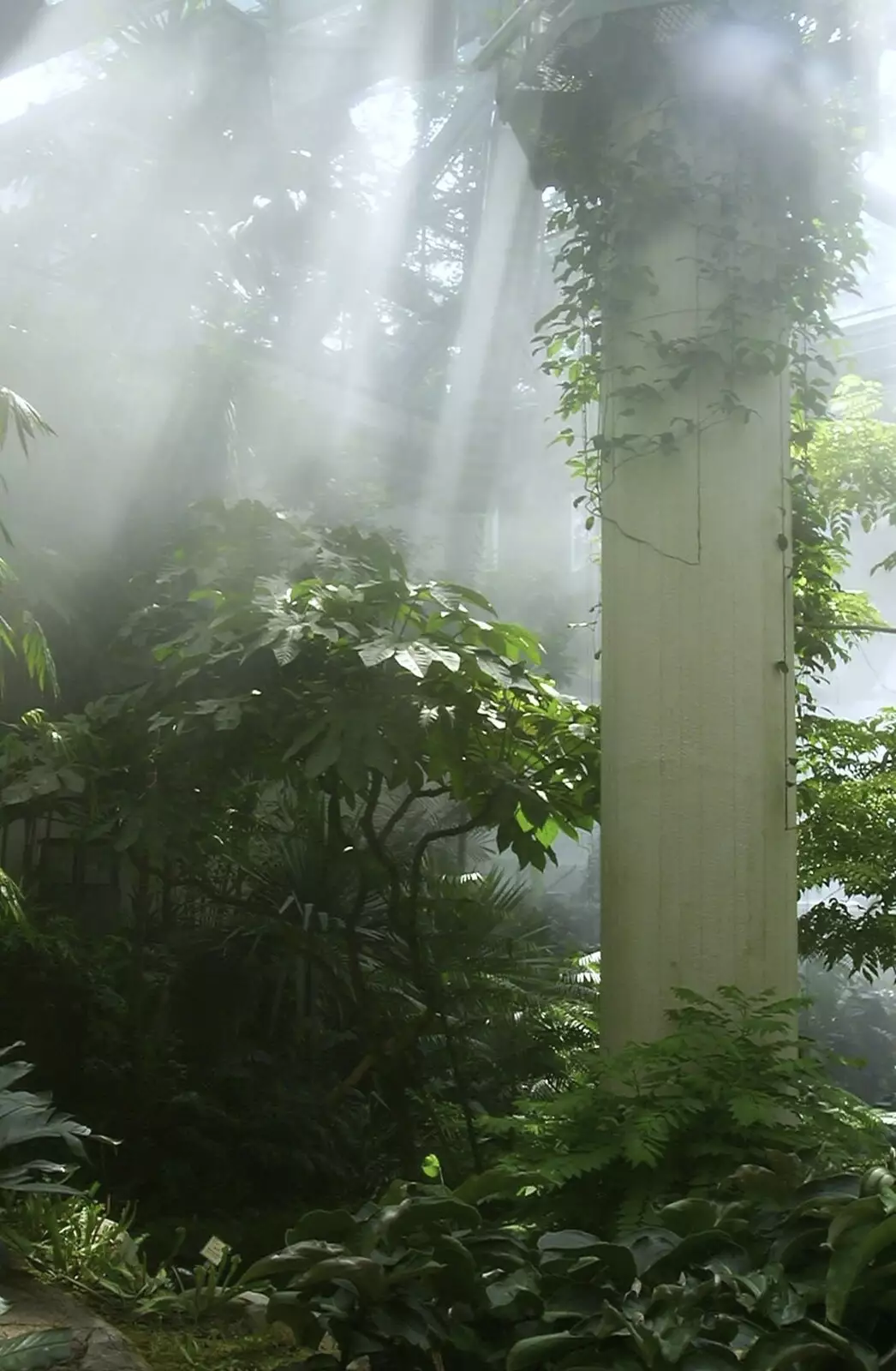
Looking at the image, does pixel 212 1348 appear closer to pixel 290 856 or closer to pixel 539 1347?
pixel 539 1347

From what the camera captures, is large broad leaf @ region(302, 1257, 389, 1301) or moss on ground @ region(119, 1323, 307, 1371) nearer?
large broad leaf @ region(302, 1257, 389, 1301)

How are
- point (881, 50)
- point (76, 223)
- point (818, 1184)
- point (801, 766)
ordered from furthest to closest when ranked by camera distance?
point (76, 223)
point (801, 766)
point (881, 50)
point (818, 1184)

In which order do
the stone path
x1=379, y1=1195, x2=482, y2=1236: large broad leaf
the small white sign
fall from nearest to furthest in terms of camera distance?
x1=379, y1=1195, x2=482, y2=1236: large broad leaf < the stone path < the small white sign

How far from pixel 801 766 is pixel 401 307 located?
5741 millimetres

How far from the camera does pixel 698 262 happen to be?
10.7 feet

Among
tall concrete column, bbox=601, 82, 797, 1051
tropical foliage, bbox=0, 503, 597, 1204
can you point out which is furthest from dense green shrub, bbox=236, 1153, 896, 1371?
tropical foliage, bbox=0, 503, 597, 1204

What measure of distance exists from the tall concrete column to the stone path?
1.30 metres

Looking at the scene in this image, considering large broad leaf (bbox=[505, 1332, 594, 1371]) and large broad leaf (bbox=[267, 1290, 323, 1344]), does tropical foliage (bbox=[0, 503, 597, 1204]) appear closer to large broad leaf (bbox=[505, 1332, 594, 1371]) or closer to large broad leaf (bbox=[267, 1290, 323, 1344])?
large broad leaf (bbox=[267, 1290, 323, 1344])

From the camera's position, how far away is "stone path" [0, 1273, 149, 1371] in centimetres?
225

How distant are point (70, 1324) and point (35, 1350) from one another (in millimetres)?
505

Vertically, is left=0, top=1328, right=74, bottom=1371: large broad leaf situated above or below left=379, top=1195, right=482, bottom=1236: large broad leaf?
below

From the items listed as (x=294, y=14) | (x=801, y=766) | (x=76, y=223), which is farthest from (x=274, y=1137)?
(x=294, y=14)

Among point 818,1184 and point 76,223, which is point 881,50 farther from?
point 76,223

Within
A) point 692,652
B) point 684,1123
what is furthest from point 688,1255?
point 692,652
